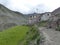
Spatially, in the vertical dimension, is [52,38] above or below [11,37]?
above

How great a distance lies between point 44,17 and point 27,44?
6318 cm

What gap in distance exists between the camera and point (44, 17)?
300ft

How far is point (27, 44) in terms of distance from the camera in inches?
1141

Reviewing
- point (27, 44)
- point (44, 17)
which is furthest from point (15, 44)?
point (44, 17)

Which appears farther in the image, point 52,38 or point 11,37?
point 11,37

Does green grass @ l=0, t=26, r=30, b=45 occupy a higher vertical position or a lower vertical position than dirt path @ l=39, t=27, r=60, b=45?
lower

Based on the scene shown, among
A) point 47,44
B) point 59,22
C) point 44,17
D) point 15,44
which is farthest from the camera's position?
point 44,17

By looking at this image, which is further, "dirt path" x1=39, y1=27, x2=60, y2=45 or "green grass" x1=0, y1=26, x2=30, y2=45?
"green grass" x1=0, y1=26, x2=30, y2=45

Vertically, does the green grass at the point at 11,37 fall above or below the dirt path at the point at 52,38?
below

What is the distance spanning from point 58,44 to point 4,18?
162601 millimetres

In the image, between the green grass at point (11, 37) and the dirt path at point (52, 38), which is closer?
the dirt path at point (52, 38)

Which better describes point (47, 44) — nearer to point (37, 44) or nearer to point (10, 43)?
point (37, 44)

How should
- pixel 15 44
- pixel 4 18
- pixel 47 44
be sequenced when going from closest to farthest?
pixel 47 44 → pixel 15 44 → pixel 4 18

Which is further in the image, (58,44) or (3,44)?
(3,44)
